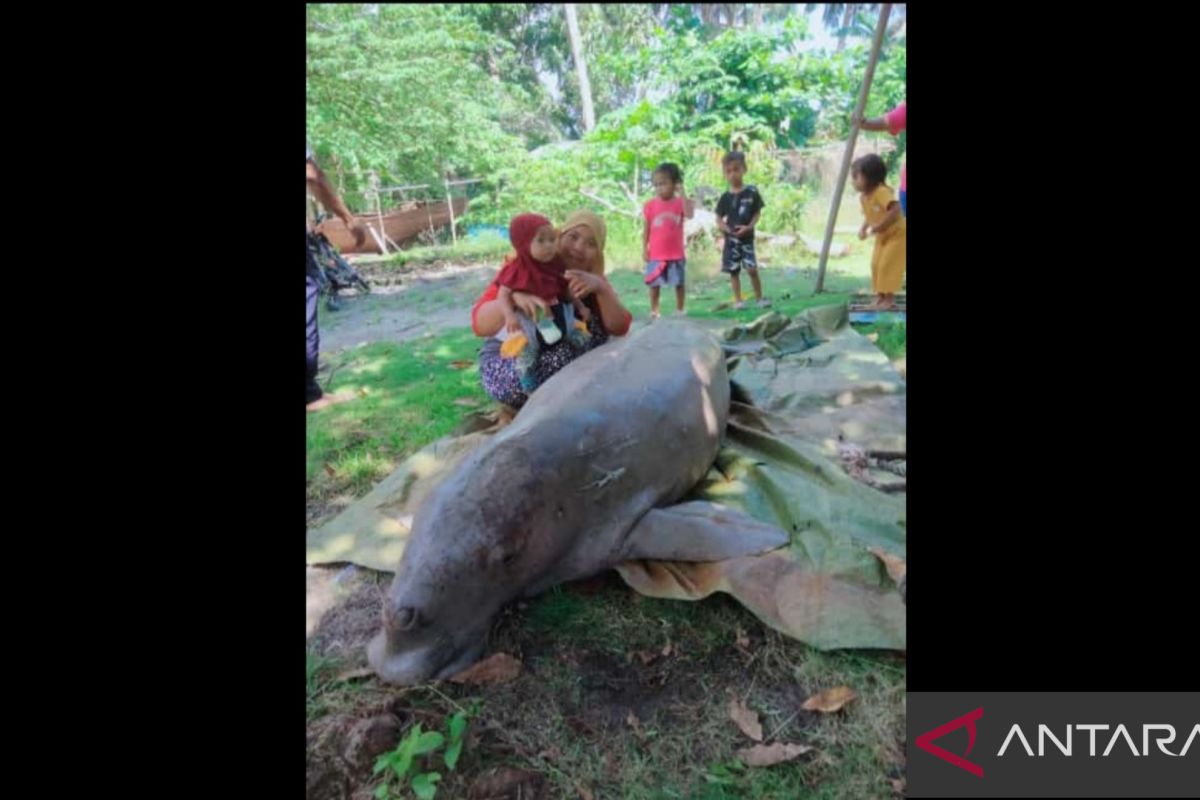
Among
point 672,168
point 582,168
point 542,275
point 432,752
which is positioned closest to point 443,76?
point 582,168

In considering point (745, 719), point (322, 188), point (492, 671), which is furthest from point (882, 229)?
point (492, 671)

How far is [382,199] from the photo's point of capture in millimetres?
12055

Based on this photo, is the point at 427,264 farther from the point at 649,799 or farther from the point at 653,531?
the point at 649,799

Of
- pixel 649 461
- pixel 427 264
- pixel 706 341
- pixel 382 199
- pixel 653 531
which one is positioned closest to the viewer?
pixel 653 531

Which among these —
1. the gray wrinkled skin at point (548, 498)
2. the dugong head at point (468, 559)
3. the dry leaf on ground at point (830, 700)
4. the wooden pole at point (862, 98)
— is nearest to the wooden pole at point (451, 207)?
the wooden pole at point (862, 98)

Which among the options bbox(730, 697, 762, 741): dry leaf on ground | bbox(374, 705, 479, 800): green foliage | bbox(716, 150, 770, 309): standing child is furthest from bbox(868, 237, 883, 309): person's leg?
bbox(374, 705, 479, 800): green foliage

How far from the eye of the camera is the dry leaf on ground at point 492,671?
233 cm

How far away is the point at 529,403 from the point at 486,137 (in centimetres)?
1037

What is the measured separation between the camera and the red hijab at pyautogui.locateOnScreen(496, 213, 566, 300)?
359 centimetres

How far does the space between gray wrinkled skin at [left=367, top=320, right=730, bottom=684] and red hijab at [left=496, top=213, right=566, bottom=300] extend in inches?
17.7

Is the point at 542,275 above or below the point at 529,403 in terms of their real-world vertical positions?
above

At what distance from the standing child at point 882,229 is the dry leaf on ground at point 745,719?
16.4 ft
